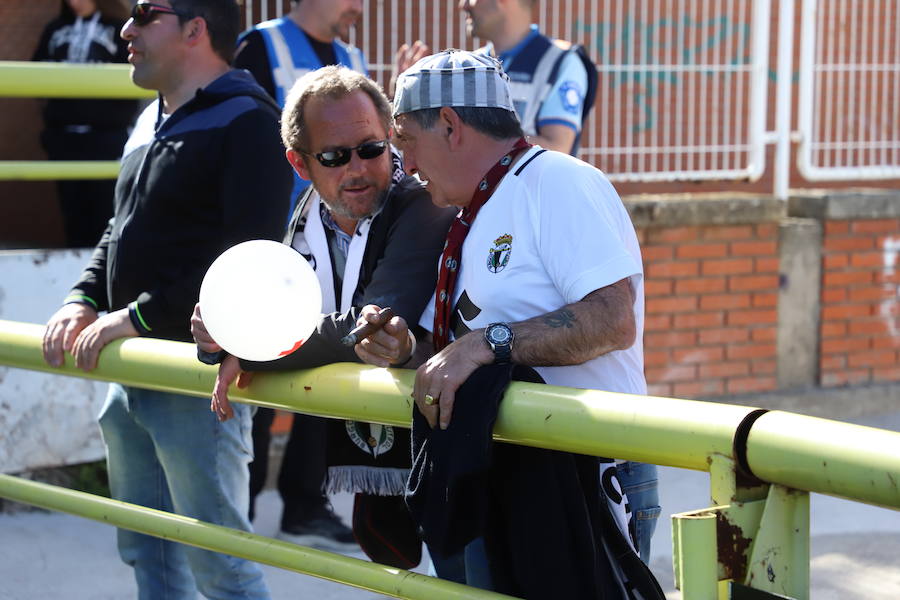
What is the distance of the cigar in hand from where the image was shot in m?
2.03

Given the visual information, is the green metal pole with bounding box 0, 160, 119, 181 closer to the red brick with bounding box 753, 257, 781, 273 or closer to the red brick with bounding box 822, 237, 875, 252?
the red brick with bounding box 753, 257, 781, 273

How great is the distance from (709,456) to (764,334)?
15.5ft

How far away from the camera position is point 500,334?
196cm

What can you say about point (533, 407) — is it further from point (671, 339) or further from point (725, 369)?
point (725, 369)

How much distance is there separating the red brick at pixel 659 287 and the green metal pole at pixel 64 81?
2612 millimetres

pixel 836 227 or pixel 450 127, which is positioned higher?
pixel 450 127

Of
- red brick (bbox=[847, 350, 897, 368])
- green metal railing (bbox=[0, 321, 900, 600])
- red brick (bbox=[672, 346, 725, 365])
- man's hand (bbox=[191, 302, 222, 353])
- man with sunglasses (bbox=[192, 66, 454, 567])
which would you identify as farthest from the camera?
red brick (bbox=[847, 350, 897, 368])

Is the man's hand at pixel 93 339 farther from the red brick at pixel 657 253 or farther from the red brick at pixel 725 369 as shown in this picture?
the red brick at pixel 725 369

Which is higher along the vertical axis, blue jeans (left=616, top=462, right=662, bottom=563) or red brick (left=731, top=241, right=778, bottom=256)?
blue jeans (left=616, top=462, right=662, bottom=563)

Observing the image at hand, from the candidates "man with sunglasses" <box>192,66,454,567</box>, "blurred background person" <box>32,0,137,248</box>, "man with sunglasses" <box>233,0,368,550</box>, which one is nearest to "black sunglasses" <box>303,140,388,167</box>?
"man with sunglasses" <box>192,66,454,567</box>

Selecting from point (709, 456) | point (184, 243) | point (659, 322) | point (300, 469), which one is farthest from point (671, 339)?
point (709, 456)

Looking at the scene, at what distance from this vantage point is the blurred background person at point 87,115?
569 cm

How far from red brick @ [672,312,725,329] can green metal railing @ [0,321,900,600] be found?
13.4 feet

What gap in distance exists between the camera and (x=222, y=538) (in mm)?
2213
